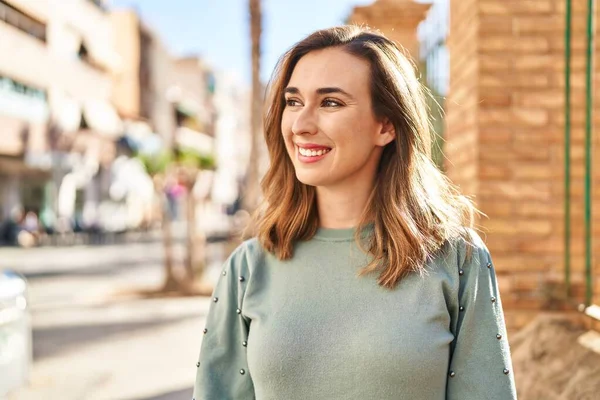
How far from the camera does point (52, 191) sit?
3234 cm

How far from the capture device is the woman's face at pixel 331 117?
1.93m

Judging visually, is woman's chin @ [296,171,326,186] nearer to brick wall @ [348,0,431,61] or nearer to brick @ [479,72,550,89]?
brick @ [479,72,550,89]

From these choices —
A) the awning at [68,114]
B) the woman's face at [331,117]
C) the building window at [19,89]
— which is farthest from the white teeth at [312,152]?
the awning at [68,114]

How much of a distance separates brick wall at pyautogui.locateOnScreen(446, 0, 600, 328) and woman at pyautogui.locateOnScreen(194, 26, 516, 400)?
126cm

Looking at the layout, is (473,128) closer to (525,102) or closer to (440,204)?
(525,102)

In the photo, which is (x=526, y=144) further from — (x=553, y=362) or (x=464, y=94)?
(x=553, y=362)

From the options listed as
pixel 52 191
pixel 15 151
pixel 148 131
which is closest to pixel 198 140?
pixel 148 131

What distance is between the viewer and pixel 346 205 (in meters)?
2.04

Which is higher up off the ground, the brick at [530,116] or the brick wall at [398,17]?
the brick wall at [398,17]

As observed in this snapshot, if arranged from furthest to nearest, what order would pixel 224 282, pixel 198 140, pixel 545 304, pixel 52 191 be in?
pixel 198 140 < pixel 52 191 < pixel 545 304 < pixel 224 282

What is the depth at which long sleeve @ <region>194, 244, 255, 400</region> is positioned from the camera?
2.03 meters

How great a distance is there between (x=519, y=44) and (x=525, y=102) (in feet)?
0.91

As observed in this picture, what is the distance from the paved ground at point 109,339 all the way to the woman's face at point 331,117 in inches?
154

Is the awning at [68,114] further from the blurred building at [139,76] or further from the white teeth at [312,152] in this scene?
the white teeth at [312,152]
